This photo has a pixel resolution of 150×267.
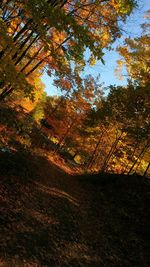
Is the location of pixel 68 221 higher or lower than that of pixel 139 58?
lower

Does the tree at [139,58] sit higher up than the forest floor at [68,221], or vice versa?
the tree at [139,58]

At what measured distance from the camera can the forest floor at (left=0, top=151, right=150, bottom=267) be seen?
23.1 feet

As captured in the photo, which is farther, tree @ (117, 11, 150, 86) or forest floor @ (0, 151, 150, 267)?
tree @ (117, 11, 150, 86)

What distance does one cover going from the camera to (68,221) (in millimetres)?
9742

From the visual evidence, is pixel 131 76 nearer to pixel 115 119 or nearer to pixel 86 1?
pixel 115 119

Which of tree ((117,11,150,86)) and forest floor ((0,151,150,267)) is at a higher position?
tree ((117,11,150,86))

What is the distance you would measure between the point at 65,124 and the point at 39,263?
20573 millimetres

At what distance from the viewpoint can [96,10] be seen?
37.2 feet

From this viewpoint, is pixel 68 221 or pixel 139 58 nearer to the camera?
pixel 68 221

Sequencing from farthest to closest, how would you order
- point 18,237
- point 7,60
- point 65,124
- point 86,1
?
1. point 65,124
2. point 86,1
3. point 7,60
4. point 18,237

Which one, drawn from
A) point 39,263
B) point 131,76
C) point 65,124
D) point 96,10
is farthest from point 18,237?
point 65,124

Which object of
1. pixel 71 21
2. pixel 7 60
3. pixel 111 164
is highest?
pixel 111 164

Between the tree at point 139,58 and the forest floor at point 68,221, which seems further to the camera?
the tree at point 139,58

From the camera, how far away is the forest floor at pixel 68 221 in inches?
278
